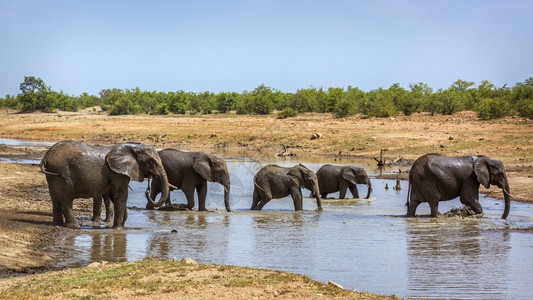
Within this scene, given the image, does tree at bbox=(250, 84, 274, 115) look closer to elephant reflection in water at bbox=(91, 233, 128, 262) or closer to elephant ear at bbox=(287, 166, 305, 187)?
elephant ear at bbox=(287, 166, 305, 187)

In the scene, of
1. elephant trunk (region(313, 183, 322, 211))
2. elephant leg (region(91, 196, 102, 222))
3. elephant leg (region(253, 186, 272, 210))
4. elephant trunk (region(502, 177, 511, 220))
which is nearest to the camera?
elephant leg (region(91, 196, 102, 222))

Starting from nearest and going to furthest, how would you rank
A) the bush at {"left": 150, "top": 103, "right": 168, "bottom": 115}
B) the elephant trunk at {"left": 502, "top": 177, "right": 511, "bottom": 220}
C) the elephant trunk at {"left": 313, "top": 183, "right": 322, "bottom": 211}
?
the elephant trunk at {"left": 502, "top": 177, "right": 511, "bottom": 220}
the elephant trunk at {"left": 313, "top": 183, "right": 322, "bottom": 211}
the bush at {"left": 150, "top": 103, "right": 168, "bottom": 115}

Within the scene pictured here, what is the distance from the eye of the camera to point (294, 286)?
854 centimetres

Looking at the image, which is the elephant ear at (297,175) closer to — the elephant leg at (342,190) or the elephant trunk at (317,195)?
the elephant trunk at (317,195)

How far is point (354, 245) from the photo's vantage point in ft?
42.3

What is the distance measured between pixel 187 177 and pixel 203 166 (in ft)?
2.02

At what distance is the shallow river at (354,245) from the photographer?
10.1 meters

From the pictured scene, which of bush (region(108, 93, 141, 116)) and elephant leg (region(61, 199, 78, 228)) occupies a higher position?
bush (region(108, 93, 141, 116))

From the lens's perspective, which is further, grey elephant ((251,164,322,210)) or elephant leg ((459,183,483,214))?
grey elephant ((251,164,322,210))

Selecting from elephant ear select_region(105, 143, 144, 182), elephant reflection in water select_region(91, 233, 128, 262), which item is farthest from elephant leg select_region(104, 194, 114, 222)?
elephant reflection in water select_region(91, 233, 128, 262)

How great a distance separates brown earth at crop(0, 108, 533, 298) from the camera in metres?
12.5

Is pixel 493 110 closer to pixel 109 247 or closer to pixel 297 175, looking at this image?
pixel 297 175

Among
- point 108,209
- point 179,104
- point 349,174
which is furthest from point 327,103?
point 108,209

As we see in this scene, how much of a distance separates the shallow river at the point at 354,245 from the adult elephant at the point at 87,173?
658 millimetres
